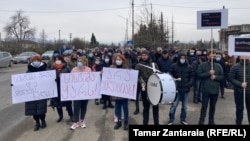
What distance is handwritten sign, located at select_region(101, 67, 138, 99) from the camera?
23.2 feet

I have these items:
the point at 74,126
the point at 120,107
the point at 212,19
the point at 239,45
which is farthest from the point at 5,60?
the point at 239,45

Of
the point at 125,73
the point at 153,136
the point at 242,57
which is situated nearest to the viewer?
the point at 153,136

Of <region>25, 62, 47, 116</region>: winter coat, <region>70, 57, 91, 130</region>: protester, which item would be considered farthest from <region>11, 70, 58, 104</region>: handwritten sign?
<region>70, 57, 91, 130</region>: protester

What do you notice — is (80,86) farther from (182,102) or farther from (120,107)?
(182,102)

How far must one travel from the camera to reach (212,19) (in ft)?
24.8

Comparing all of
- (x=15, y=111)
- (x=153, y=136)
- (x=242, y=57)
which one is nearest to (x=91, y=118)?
Result: (x=15, y=111)

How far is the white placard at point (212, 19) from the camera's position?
24.3 feet

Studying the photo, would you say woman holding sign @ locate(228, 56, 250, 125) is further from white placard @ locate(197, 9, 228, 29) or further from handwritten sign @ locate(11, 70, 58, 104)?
handwritten sign @ locate(11, 70, 58, 104)

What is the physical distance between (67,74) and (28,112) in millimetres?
1285

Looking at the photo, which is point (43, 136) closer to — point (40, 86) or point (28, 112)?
point (28, 112)

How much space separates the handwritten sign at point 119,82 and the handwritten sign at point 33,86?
49.7 inches

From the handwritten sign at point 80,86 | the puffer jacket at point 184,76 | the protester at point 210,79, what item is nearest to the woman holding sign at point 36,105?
the handwritten sign at point 80,86

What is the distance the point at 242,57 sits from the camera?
670 centimetres

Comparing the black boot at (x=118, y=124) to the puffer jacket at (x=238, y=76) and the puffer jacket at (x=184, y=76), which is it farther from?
the puffer jacket at (x=238, y=76)
